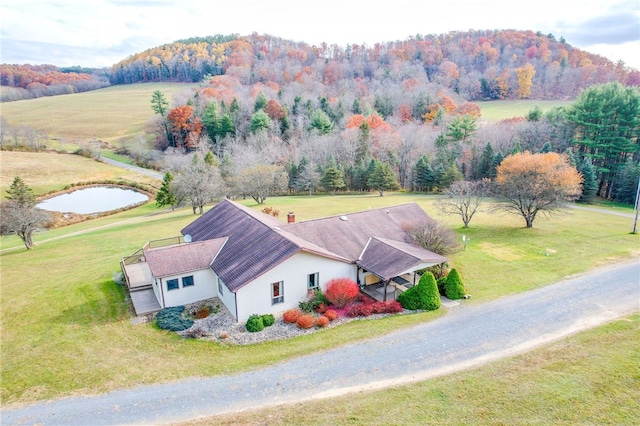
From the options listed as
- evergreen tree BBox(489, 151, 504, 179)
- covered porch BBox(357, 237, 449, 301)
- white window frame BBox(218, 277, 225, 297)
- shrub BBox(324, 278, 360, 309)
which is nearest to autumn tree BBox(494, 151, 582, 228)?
covered porch BBox(357, 237, 449, 301)

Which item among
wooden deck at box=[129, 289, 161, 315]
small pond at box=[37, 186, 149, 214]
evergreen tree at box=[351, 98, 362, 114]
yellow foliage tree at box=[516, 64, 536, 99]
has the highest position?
yellow foliage tree at box=[516, 64, 536, 99]

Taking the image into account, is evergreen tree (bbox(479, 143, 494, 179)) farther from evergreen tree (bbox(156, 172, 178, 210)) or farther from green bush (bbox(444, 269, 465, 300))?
evergreen tree (bbox(156, 172, 178, 210))

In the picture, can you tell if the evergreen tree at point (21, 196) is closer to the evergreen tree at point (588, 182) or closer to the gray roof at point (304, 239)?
the gray roof at point (304, 239)

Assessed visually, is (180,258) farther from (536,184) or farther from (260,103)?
(260,103)

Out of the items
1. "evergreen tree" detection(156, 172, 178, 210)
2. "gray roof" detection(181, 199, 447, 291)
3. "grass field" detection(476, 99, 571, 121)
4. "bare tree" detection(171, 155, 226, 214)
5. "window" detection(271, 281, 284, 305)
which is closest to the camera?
"window" detection(271, 281, 284, 305)

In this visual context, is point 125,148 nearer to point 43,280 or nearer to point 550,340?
point 43,280

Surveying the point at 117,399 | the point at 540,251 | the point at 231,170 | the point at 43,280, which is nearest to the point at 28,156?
the point at 231,170
